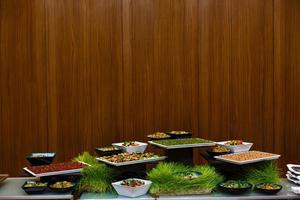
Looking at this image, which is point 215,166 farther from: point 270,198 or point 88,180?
point 88,180

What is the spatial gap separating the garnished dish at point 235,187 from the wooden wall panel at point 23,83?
8.04 feet

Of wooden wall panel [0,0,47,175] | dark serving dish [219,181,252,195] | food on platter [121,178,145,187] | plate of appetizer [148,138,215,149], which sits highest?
wooden wall panel [0,0,47,175]

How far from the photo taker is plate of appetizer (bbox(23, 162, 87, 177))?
2.74 meters

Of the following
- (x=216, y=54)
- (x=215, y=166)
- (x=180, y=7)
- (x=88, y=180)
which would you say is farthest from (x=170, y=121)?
(x=88, y=180)

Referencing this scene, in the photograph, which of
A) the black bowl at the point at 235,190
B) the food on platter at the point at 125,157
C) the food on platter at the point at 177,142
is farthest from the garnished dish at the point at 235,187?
the food on platter at the point at 125,157

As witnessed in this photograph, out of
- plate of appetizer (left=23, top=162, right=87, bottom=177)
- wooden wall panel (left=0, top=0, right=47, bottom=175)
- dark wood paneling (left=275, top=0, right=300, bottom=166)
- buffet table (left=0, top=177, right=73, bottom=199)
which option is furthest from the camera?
dark wood paneling (left=275, top=0, right=300, bottom=166)

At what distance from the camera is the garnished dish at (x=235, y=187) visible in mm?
2633

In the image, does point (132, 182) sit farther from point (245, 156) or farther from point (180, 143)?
point (245, 156)

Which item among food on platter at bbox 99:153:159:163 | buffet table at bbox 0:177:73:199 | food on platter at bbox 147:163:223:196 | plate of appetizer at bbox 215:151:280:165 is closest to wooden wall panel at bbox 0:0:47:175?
buffet table at bbox 0:177:73:199

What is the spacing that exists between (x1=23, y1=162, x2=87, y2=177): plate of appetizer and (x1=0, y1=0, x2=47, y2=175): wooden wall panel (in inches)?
68.0

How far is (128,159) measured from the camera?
2.83 m

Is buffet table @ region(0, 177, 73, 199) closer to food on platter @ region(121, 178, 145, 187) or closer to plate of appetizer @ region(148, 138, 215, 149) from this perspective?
food on platter @ region(121, 178, 145, 187)

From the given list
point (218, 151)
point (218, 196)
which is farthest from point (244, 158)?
point (218, 196)

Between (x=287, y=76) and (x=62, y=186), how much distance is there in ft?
10.0
